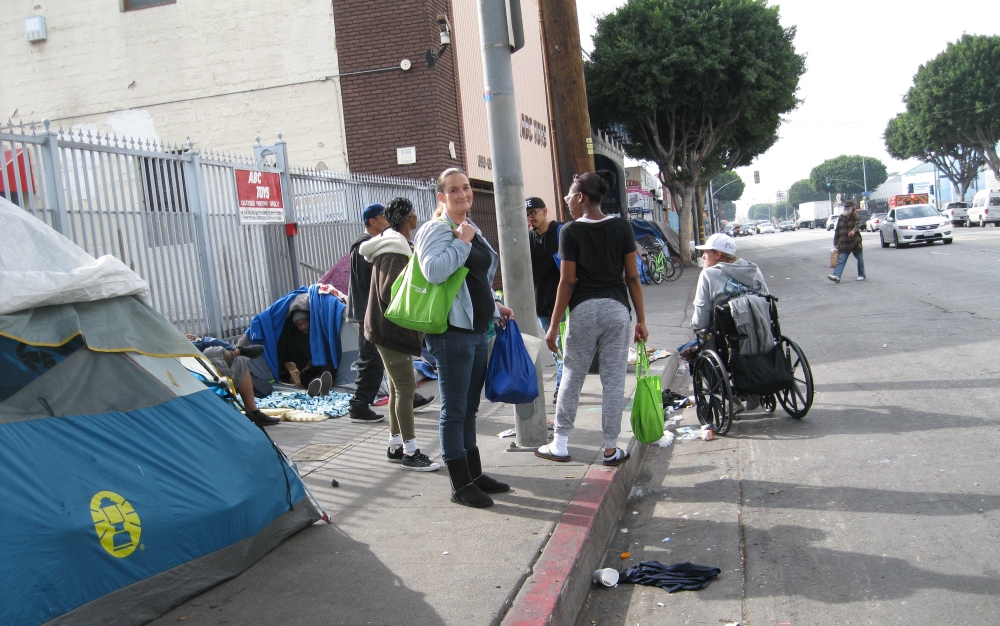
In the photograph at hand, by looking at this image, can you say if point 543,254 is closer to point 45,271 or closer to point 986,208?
point 45,271

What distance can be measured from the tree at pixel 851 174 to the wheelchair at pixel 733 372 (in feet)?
461

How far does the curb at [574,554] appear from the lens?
3.35m

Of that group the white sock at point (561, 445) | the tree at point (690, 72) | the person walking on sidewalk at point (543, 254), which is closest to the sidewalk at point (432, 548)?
the white sock at point (561, 445)

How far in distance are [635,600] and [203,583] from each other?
1916 millimetres

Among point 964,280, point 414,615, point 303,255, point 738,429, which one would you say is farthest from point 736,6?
point 414,615

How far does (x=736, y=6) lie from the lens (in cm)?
2723

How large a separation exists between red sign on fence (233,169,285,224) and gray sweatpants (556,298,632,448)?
515 centimetres

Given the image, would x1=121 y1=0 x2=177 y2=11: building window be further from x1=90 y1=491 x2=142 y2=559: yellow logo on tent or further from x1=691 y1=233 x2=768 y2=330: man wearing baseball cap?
x1=90 y1=491 x2=142 y2=559: yellow logo on tent

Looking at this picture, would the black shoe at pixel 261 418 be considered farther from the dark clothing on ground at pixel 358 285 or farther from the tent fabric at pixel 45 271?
the tent fabric at pixel 45 271

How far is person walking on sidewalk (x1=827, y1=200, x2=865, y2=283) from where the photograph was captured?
1650cm

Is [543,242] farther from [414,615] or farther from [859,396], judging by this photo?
[414,615]

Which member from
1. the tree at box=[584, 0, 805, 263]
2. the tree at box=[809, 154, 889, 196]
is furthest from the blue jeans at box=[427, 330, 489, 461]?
the tree at box=[809, 154, 889, 196]

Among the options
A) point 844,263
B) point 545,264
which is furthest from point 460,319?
point 844,263

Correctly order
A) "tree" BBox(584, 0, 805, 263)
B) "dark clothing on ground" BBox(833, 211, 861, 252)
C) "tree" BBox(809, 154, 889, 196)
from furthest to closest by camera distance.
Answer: "tree" BBox(809, 154, 889, 196) → "tree" BBox(584, 0, 805, 263) → "dark clothing on ground" BBox(833, 211, 861, 252)
